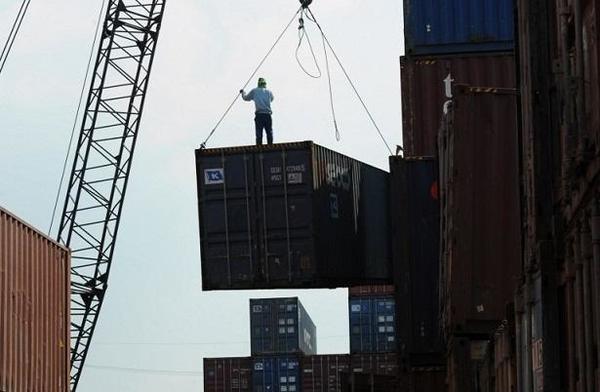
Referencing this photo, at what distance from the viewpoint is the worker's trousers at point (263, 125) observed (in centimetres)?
2298

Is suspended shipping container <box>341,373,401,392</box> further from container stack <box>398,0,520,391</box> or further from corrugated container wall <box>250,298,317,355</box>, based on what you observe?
corrugated container wall <box>250,298,317,355</box>

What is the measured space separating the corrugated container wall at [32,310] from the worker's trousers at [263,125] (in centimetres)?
391

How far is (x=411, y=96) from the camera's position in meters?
19.8

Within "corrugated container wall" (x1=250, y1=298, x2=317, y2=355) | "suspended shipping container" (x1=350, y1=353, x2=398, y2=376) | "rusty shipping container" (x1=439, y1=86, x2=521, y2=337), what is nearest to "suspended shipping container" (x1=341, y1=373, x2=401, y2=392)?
"rusty shipping container" (x1=439, y1=86, x2=521, y2=337)

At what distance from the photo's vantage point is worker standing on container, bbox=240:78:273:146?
23031 mm

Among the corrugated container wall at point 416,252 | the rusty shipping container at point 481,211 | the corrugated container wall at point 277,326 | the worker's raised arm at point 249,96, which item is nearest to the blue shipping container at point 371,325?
the corrugated container wall at point 277,326

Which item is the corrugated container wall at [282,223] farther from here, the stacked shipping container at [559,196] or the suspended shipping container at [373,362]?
the suspended shipping container at [373,362]

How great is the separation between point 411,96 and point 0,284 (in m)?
6.51

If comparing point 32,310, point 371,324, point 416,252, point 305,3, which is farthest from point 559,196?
point 371,324

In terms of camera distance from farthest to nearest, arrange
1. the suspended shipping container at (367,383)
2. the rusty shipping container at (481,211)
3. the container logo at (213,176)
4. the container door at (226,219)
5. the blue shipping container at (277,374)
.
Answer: the blue shipping container at (277,374) < the container logo at (213,176) < the container door at (226,219) < the suspended shipping container at (367,383) < the rusty shipping container at (481,211)

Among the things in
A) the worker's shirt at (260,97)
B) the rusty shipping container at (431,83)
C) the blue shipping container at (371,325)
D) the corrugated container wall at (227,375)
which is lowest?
the corrugated container wall at (227,375)

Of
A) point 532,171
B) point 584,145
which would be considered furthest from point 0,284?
point 584,145

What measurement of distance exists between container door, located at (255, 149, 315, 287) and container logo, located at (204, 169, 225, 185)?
0.52 meters

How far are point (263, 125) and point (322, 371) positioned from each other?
68.0 feet
